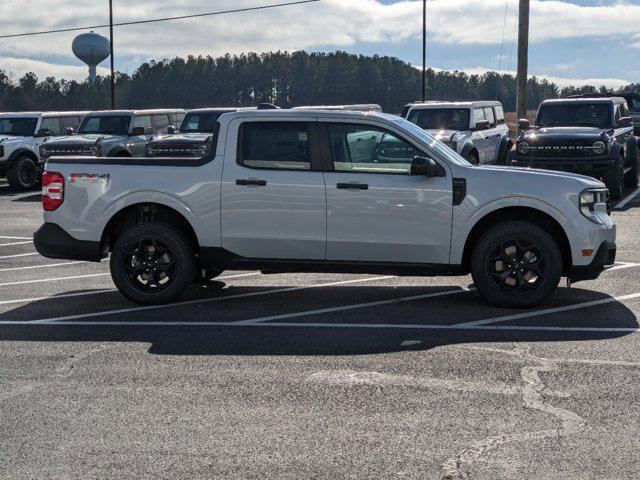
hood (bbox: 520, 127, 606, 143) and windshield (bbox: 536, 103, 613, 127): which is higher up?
windshield (bbox: 536, 103, 613, 127)

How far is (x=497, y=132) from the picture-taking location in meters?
24.9

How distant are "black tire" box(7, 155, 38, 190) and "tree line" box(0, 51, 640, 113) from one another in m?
84.8

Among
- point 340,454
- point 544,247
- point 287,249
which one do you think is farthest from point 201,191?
point 340,454

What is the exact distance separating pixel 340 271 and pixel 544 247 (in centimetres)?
182

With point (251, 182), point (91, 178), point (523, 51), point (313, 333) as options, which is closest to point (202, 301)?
point (251, 182)

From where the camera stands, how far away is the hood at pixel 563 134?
736 inches

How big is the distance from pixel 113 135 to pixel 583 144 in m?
12.3

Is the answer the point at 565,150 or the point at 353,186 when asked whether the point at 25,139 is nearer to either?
the point at 565,150

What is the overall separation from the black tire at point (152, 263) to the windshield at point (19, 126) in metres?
18.2

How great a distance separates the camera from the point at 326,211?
9.06m

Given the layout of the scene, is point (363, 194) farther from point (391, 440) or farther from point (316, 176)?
point (391, 440)

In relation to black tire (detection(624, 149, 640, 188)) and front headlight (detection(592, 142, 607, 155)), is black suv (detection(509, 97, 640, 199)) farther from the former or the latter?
black tire (detection(624, 149, 640, 188))

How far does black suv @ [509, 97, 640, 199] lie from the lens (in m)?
18.7

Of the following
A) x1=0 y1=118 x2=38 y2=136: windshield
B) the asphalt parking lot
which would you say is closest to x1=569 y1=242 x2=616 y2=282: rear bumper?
the asphalt parking lot
